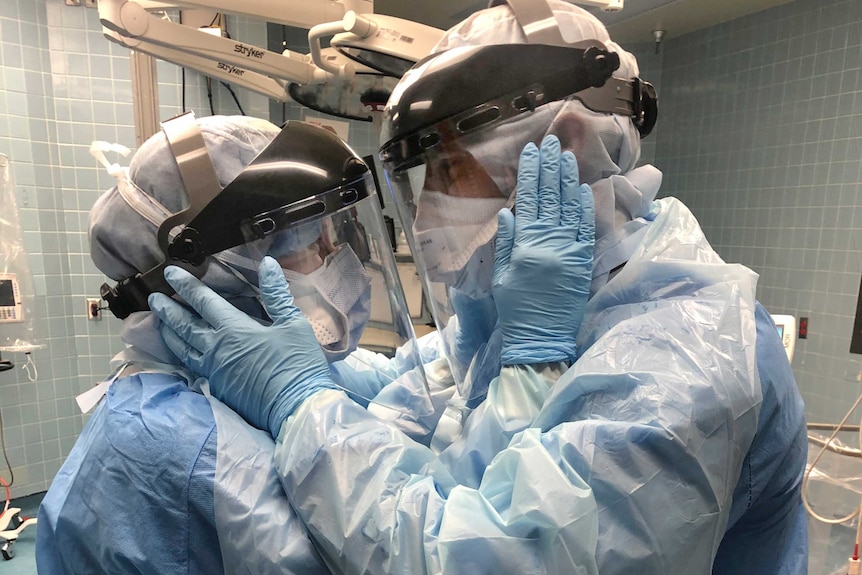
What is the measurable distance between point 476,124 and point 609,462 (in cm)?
56

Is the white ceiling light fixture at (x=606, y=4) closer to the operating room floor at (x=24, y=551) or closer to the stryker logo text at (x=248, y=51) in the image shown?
the stryker logo text at (x=248, y=51)

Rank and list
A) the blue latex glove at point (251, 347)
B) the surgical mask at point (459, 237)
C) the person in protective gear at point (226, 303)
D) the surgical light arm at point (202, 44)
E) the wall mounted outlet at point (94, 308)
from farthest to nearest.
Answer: the wall mounted outlet at point (94, 308)
the surgical light arm at point (202, 44)
the surgical mask at point (459, 237)
the blue latex glove at point (251, 347)
the person in protective gear at point (226, 303)

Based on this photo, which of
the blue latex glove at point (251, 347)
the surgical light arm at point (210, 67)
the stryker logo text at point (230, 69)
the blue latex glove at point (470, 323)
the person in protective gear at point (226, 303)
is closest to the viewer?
the person in protective gear at point (226, 303)

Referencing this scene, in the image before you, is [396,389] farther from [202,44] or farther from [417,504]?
[202,44]

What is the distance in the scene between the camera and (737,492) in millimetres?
799

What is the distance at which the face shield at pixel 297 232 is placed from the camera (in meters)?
0.90

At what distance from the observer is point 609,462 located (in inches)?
26.7

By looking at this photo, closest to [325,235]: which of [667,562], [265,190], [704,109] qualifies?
[265,190]

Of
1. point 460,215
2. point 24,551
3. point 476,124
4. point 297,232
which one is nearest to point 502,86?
point 476,124

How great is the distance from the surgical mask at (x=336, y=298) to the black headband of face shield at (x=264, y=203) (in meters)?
0.10

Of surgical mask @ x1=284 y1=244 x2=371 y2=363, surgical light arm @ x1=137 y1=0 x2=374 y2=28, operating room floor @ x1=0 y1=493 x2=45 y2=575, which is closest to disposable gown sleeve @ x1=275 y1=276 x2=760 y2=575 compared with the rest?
surgical mask @ x1=284 y1=244 x2=371 y2=363

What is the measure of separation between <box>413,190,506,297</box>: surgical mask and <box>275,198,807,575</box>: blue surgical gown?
208 millimetres


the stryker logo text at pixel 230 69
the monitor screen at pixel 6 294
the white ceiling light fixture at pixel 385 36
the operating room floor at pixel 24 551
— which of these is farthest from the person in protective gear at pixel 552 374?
the monitor screen at pixel 6 294

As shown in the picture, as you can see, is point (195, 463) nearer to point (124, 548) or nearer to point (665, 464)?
point (124, 548)
